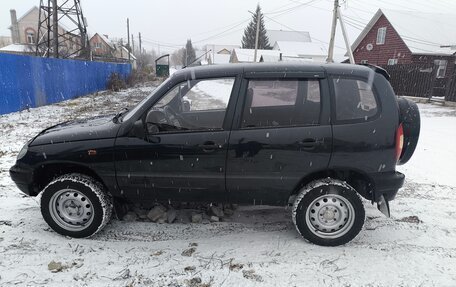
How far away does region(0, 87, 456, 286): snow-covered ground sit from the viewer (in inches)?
116

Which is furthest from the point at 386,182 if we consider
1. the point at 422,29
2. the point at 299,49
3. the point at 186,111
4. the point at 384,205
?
the point at 299,49

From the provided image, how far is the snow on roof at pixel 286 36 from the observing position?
255 ft

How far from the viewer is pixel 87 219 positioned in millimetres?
3574

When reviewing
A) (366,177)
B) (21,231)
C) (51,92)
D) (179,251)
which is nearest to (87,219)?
(21,231)

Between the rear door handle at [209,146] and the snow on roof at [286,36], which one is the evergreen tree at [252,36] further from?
the rear door handle at [209,146]

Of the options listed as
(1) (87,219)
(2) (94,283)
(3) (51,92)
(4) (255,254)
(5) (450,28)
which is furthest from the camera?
(5) (450,28)

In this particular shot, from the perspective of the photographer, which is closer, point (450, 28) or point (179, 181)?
point (179, 181)

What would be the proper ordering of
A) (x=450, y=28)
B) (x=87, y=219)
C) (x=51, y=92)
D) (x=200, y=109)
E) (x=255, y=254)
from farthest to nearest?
(x=450, y=28), (x=51, y=92), (x=200, y=109), (x=87, y=219), (x=255, y=254)

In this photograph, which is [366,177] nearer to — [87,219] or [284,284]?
[284,284]

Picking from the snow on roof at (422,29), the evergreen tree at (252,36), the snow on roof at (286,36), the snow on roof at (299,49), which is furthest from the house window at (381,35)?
the snow on roof at (286,36)

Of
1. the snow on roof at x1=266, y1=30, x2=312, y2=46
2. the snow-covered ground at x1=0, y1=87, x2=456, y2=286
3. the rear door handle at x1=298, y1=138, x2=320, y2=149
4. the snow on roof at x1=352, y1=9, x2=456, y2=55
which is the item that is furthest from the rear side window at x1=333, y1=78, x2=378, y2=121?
the snow on roof at x1=266, y1=30, x2=312, y2=46

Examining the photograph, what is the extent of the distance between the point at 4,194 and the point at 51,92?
11866mm

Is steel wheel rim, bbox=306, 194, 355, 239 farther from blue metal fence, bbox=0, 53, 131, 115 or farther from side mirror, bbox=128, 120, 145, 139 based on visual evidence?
blue metal fence, bbox=0, 53, 131, 115

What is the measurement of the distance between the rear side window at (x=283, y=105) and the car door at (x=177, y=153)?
0.66 feet
